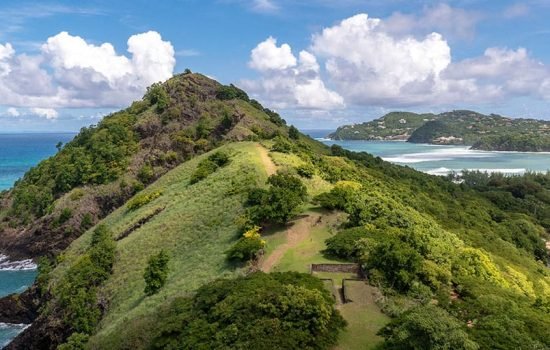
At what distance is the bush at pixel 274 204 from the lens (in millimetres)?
37812

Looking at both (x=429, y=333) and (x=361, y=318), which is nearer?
(x=429, y=333)

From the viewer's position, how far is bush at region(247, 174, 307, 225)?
37812 millimetres

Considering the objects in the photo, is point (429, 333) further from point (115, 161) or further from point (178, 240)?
point (115, 161)

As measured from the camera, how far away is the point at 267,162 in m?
55.0

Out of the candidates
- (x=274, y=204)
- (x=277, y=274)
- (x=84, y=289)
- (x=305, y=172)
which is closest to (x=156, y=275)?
(x=84, y=289)

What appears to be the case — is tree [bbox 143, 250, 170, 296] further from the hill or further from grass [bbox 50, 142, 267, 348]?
grass [bbox 50, 142, 267, 348]

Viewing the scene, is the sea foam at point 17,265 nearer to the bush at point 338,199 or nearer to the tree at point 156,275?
the tree at point 156,275

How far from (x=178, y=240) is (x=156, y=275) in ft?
24.5

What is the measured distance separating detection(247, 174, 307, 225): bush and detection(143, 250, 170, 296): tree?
25.0 feet

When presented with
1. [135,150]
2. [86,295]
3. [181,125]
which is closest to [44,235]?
[135,150]

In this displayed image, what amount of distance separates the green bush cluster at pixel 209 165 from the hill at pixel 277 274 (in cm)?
30

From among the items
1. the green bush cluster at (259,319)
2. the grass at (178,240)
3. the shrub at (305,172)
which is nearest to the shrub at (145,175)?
the grass at (178,240)

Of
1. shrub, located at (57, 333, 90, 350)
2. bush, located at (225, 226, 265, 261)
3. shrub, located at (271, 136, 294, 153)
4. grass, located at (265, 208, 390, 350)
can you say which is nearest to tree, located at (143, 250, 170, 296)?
shrub, located at (57, 333, 90, 350)

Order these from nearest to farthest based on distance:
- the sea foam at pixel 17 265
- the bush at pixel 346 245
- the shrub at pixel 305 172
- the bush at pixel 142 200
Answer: the bush at pixel 346 245 → the shrub at pixel 305 172 → the bush at pixel 142 200 → the sea foam at pixel 17 265
